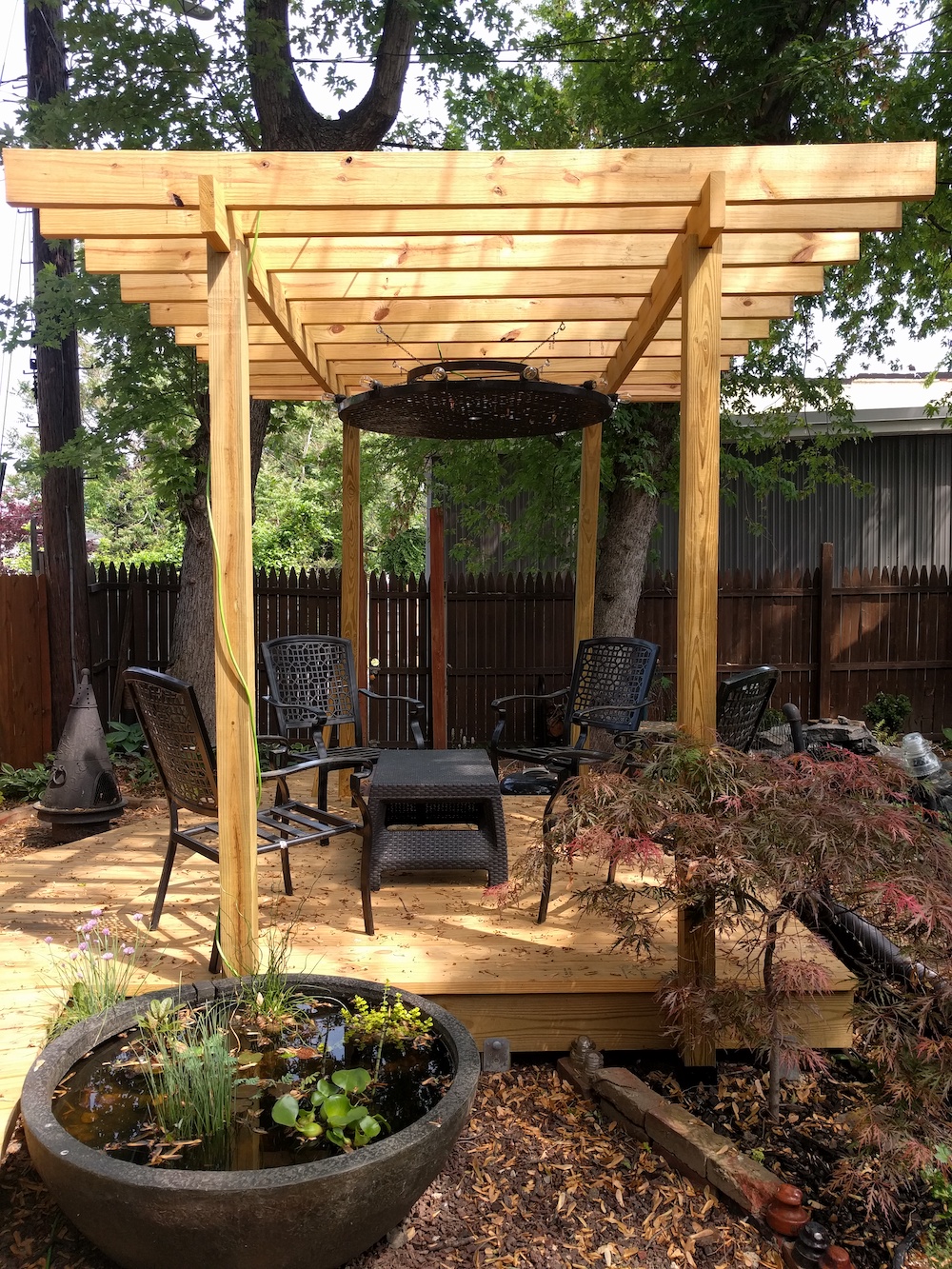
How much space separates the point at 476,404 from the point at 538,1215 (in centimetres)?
272

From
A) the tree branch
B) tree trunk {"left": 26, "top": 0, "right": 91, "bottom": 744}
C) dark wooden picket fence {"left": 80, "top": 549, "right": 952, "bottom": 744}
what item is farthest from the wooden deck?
the tree branch

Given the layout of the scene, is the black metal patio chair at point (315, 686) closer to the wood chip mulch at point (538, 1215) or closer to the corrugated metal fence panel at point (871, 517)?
the wood chip mulch at point (538, 1215)

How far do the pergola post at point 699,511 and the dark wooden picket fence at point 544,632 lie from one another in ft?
17.3

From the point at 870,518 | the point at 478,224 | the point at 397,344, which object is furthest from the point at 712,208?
the point at 870,518

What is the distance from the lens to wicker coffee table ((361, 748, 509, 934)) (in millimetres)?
3479

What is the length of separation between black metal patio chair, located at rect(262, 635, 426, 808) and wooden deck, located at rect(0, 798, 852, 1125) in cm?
101

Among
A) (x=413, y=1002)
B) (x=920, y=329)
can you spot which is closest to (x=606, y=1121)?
(x=413, y=1002)

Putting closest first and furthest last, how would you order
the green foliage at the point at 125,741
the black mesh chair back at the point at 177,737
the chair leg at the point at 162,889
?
1. the black mesh chair back at the point at 177,737
2. the chair leg at the point at 162,889
3. the green foliage at the point at 125,741

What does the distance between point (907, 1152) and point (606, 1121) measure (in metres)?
0.80

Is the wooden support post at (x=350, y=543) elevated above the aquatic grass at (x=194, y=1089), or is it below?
above

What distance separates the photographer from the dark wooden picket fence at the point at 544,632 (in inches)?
308

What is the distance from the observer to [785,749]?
22.8ft

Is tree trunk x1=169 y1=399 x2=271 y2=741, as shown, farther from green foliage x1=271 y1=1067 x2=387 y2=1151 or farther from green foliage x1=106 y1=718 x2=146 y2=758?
green foliage x1=271 y1=1067 x2=387 y2=1151

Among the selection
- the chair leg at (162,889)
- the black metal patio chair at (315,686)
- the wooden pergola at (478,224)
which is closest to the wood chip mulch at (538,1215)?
the wooden pergola at (478,224)
